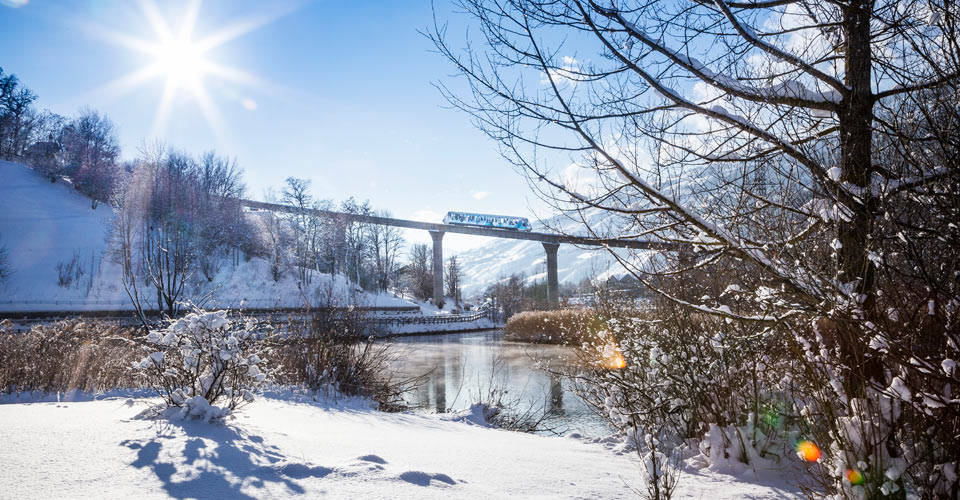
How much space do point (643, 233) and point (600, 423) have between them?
20.8 feet

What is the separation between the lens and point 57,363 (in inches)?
324

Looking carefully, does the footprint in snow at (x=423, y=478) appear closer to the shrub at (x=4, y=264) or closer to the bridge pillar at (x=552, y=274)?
→ the shrub at (x=4, y=264)

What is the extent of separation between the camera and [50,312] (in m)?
29.5

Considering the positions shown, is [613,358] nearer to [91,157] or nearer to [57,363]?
[57,363]

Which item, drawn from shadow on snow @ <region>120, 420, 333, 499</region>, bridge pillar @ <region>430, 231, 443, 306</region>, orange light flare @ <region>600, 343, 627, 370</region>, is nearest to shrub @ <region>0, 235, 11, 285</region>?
bridge pillar @ <region>430, 231, 443, 306</region>

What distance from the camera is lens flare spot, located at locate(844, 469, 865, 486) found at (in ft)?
8.84

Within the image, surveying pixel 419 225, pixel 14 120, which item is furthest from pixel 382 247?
pixel 14 120

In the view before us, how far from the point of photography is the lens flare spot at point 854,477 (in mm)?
2693

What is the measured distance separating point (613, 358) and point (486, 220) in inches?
1966

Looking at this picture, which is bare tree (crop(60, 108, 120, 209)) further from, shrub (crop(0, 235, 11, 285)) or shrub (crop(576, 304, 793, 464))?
shrub (crop(576, 304, 793, 464))

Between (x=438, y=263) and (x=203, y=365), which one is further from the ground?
(x=438, y=263)

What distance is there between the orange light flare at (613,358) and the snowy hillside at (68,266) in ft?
74.7

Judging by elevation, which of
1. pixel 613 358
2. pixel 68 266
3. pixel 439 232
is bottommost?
pixel 613 358

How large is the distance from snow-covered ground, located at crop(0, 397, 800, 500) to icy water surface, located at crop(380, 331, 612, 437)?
15.1ft
